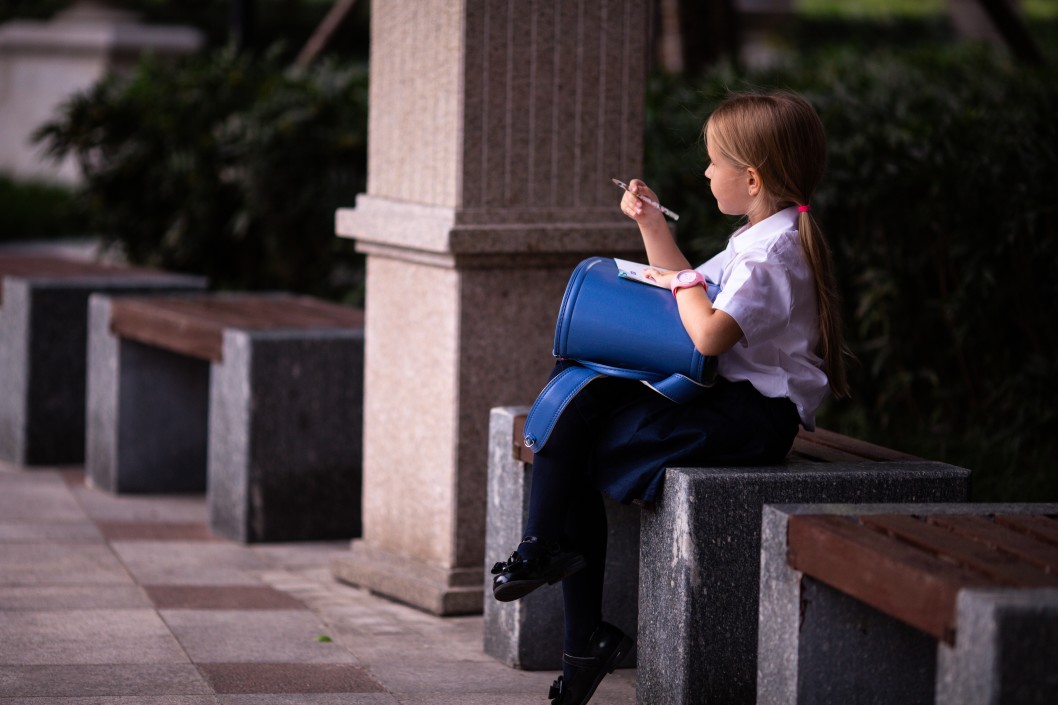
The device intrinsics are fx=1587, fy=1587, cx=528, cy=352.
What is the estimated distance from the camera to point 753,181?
11.7 ft

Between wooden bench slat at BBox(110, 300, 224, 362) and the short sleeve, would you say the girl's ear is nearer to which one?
the short sleeve

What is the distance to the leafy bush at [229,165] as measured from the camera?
7980 millimetres

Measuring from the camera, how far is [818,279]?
3.50m

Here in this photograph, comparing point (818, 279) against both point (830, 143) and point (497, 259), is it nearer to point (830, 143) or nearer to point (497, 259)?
point (497, 259)

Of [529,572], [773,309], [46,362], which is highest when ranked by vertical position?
[773,309]

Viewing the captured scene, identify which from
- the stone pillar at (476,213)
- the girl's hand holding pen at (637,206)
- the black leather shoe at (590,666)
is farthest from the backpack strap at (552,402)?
the stone pillar at (476,213)

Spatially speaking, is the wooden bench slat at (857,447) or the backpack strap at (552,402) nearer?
the backpack strap at (552,402)

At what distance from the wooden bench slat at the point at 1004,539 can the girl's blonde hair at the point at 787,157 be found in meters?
0.59

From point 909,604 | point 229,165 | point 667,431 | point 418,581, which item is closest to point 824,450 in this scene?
point 667,431

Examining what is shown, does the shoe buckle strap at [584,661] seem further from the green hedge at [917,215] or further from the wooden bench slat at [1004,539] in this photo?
the green hedge at [917,215]

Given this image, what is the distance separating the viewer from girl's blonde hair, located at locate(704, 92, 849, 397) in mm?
3488

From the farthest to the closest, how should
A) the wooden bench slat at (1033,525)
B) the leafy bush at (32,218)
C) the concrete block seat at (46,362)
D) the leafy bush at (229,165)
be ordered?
the leafy bush at (32,218) < the leafy bush at (229,165) < the concrete block seat at (46,362) < the wooden bench slat at (1033,525)

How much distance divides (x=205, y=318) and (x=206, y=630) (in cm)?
182

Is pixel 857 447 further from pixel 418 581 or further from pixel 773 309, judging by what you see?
pixel 418 581
